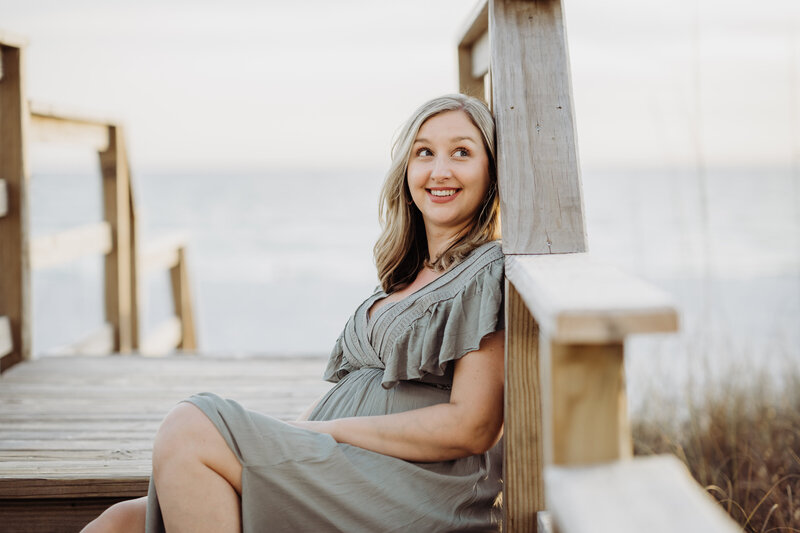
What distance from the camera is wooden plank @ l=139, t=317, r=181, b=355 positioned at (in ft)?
16.3

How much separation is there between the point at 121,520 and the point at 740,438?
98.1 inches

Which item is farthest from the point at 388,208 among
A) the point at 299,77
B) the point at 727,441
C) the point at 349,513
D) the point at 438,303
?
the point at 299,77

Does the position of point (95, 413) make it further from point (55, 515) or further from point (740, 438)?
point (740, 438)

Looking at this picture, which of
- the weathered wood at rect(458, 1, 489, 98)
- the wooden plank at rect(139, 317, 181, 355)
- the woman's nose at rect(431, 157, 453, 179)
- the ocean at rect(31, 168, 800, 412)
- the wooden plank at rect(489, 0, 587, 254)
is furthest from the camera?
the wooden plank at rect(139, 317, 181, 355)

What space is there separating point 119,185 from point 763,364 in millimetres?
3464

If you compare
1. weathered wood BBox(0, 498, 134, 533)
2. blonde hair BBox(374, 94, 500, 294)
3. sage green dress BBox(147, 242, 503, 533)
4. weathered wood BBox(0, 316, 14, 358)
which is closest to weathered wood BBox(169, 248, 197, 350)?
weathered wood BBox(0, 316, 14, 358)

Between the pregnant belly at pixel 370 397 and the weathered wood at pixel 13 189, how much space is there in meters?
2.09

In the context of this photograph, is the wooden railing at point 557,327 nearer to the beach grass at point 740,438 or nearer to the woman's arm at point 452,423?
the woman's arm at point 452,423

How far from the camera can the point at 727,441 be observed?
3299 millimetres

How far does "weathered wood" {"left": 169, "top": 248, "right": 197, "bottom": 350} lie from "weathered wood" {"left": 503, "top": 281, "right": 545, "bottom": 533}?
179 inches

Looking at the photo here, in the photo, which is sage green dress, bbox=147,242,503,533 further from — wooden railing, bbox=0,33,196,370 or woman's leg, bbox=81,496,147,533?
wooden railing, bbox=0,33,196,370

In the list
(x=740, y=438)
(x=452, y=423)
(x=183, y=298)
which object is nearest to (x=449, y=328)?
(x=452, y=423)

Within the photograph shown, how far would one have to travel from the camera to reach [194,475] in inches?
61.4

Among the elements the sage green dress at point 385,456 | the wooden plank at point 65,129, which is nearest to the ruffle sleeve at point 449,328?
the sage green dress at point 385,456
